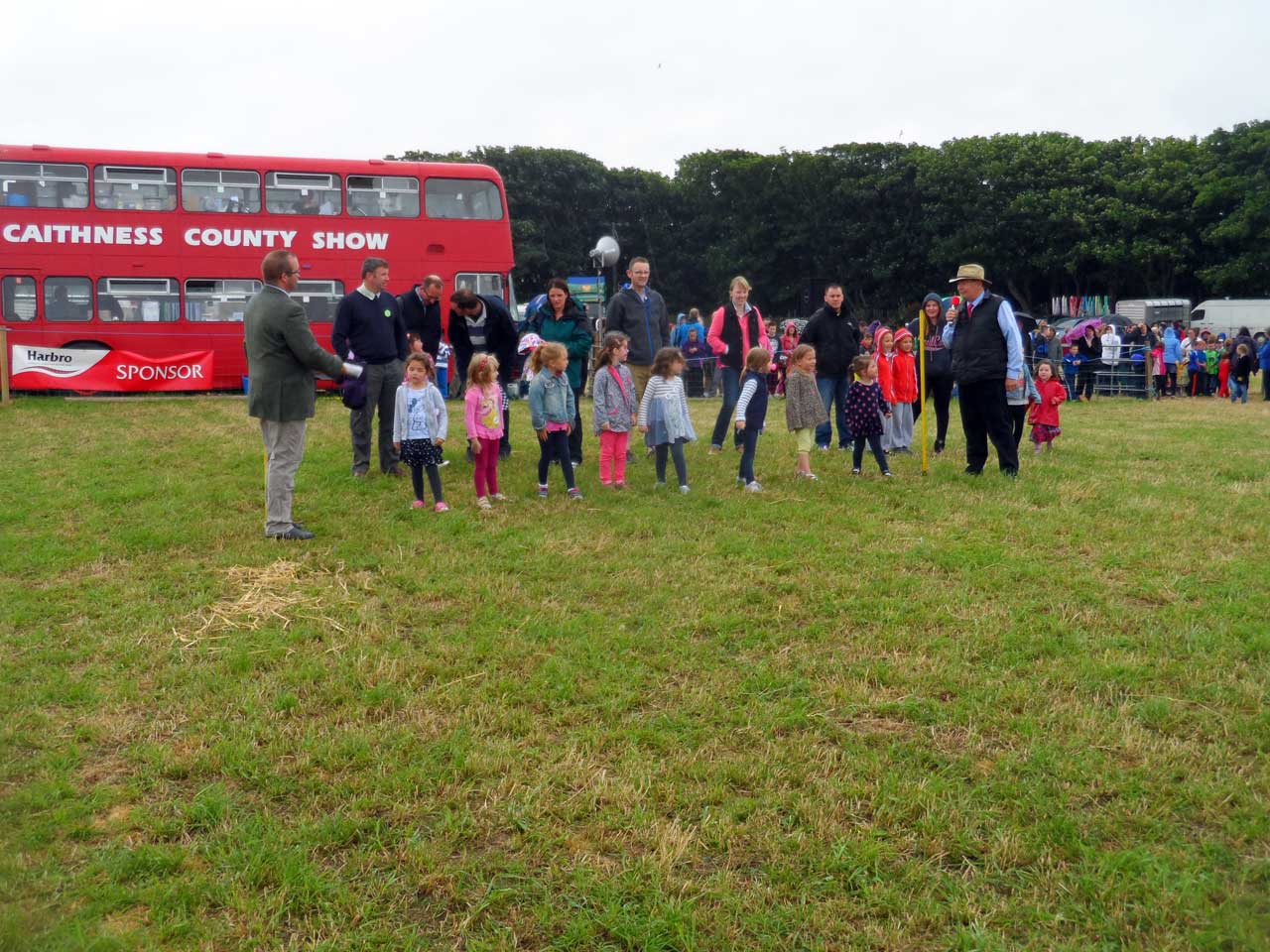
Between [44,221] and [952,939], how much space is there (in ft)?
65.5

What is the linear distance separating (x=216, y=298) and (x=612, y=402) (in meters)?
13.1

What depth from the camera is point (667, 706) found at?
4.45m

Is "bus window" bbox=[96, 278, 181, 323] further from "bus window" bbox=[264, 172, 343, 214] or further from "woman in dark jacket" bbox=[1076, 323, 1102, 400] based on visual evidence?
"woman in dark jacket" bbox=[1076, 323, 1102, 400]

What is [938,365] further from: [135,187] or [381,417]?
[135,187]

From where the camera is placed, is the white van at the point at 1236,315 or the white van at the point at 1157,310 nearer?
the white van at the point at 1236,315

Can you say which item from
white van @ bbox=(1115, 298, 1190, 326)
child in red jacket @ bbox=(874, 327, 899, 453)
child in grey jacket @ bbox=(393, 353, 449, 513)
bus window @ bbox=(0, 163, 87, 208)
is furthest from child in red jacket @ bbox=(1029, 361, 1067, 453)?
white van @ bbox=(1115, 298, 1190, 326)

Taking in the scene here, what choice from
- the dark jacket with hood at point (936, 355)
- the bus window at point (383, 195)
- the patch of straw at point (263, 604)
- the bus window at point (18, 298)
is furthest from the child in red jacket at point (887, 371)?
the bus window at point (18, 298)

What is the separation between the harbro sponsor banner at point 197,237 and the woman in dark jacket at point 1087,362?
14285mm

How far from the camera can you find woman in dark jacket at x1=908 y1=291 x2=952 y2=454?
11.8 metres

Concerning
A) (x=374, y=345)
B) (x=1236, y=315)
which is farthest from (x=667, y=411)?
(x=1236, y=315)

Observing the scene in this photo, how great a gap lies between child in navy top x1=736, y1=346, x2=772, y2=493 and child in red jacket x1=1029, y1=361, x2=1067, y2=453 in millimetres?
3873

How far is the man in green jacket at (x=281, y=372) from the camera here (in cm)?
741

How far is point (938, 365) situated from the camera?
11836mm

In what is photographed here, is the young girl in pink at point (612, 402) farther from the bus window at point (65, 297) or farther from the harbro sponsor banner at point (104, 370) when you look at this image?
the bus window at point (65, 297)
